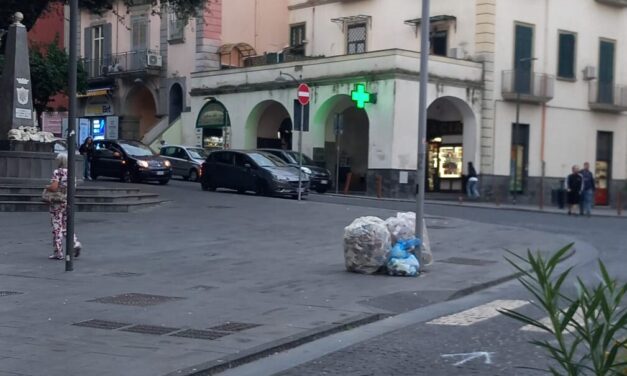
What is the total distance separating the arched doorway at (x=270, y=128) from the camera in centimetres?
4094

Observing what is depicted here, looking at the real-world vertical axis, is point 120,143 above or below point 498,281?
above

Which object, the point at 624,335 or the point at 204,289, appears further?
the point at 204,289

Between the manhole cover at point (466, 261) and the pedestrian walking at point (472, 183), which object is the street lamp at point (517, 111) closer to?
the pedestrian walking at point (472, 183)

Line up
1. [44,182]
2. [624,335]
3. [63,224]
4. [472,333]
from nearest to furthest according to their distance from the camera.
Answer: [624,335], [472,333], [63,224], [44,182]

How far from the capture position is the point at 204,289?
1147 cm

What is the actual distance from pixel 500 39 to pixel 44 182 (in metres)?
20.7

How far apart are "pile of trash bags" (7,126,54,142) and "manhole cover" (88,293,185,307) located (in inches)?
533

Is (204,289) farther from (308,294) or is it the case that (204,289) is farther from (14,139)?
(14,139)

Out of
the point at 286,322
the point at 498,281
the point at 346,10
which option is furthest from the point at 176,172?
the point at 286,322

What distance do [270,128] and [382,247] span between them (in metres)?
29.7

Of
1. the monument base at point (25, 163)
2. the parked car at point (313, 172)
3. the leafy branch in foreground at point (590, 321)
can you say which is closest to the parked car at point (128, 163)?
the parked car at point (313, 172)

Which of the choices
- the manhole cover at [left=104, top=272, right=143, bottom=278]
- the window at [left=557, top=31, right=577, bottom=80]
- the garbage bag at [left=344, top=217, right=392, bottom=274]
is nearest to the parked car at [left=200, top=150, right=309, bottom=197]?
the garbage bag at [left=344, top=217, right=392, bottom=274]

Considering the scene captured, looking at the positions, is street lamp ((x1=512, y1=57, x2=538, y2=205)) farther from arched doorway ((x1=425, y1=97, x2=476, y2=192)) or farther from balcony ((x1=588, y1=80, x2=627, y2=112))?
balcony ((x1=588, y1=80, x2=627, y2=112))

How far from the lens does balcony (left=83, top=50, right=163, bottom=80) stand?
150ft
